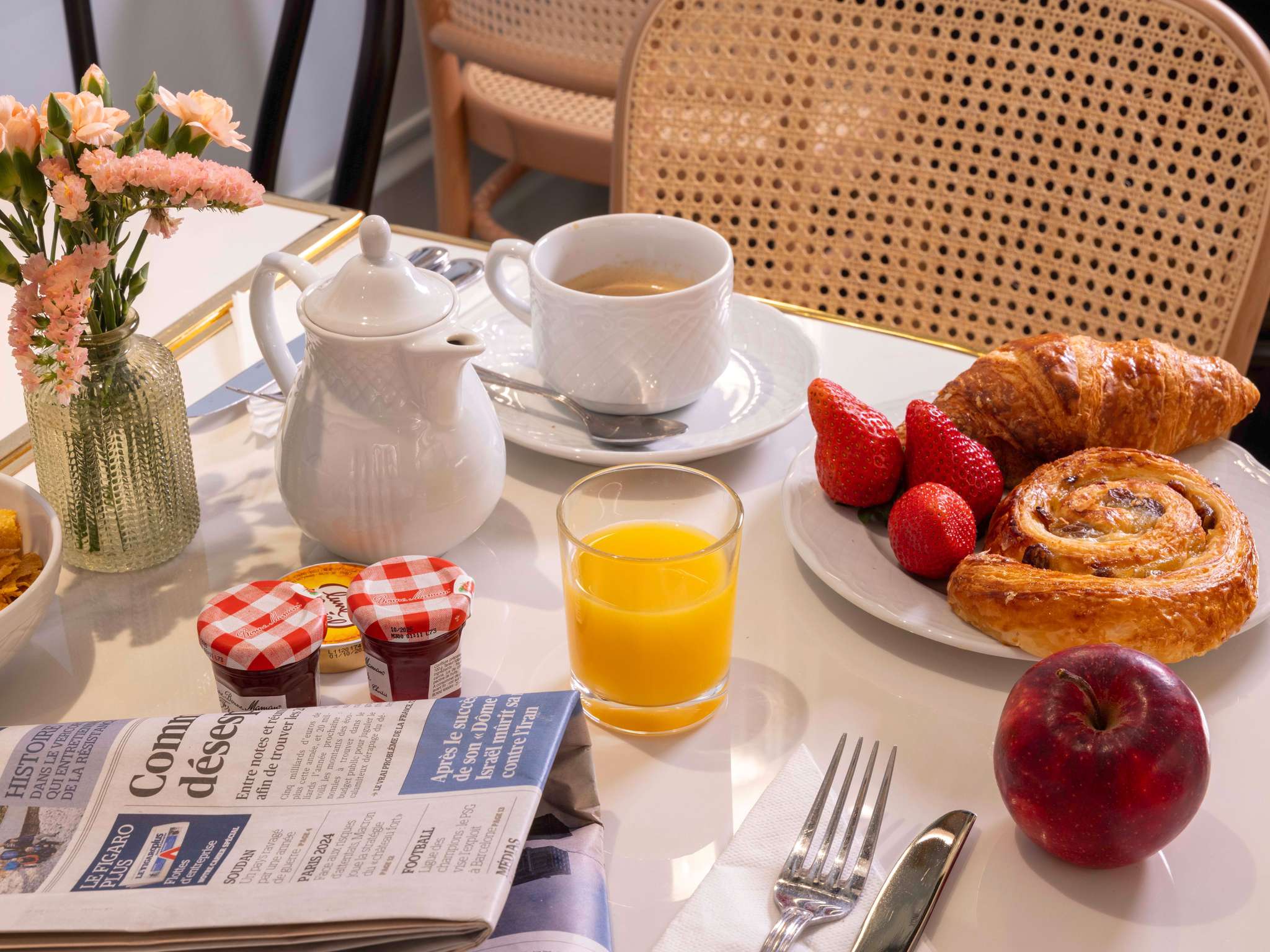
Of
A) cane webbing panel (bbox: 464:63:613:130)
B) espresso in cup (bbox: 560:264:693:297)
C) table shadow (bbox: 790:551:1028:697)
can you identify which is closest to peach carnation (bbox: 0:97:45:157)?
espresso in cup (bbox: 560:264:693:297)

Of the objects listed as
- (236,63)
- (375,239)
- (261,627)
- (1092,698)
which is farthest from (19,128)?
(236,63)

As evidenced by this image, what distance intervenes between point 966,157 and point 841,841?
0.89 m

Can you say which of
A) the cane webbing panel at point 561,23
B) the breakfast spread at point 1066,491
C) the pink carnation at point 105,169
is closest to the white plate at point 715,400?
the breakfast spread at point 1066,491

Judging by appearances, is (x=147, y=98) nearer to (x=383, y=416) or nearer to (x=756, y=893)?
(x=383, y=416)

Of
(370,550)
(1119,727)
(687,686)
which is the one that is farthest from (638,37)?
(1119,727)

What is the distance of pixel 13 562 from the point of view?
2.31 feet

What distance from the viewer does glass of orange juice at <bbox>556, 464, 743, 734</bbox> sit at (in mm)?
659

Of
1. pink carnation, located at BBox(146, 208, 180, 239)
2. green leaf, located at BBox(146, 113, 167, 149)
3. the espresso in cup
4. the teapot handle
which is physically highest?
green leaf, located at BBox(146, 113, 167, 149)

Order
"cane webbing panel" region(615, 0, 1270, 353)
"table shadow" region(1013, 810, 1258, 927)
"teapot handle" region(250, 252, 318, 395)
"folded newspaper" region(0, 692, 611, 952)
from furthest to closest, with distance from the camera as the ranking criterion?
"cane webbing panel" region(615, 0, 1270, 353)
"teapot handle" region(250, 252, 318, 395)
"table shadow" region(1013, 810, 1258, 927)
"folded newspaper" region(0, 692, 611, 952)

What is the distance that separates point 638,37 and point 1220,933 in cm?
106

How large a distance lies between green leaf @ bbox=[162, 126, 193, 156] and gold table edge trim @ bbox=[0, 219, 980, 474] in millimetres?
333

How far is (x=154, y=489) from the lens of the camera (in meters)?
0.78

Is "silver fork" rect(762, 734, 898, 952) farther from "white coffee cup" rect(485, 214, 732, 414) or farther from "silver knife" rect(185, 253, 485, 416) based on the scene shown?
"silver knife" rect(185, 253, 485, 416)

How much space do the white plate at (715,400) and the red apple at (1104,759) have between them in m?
0.36
